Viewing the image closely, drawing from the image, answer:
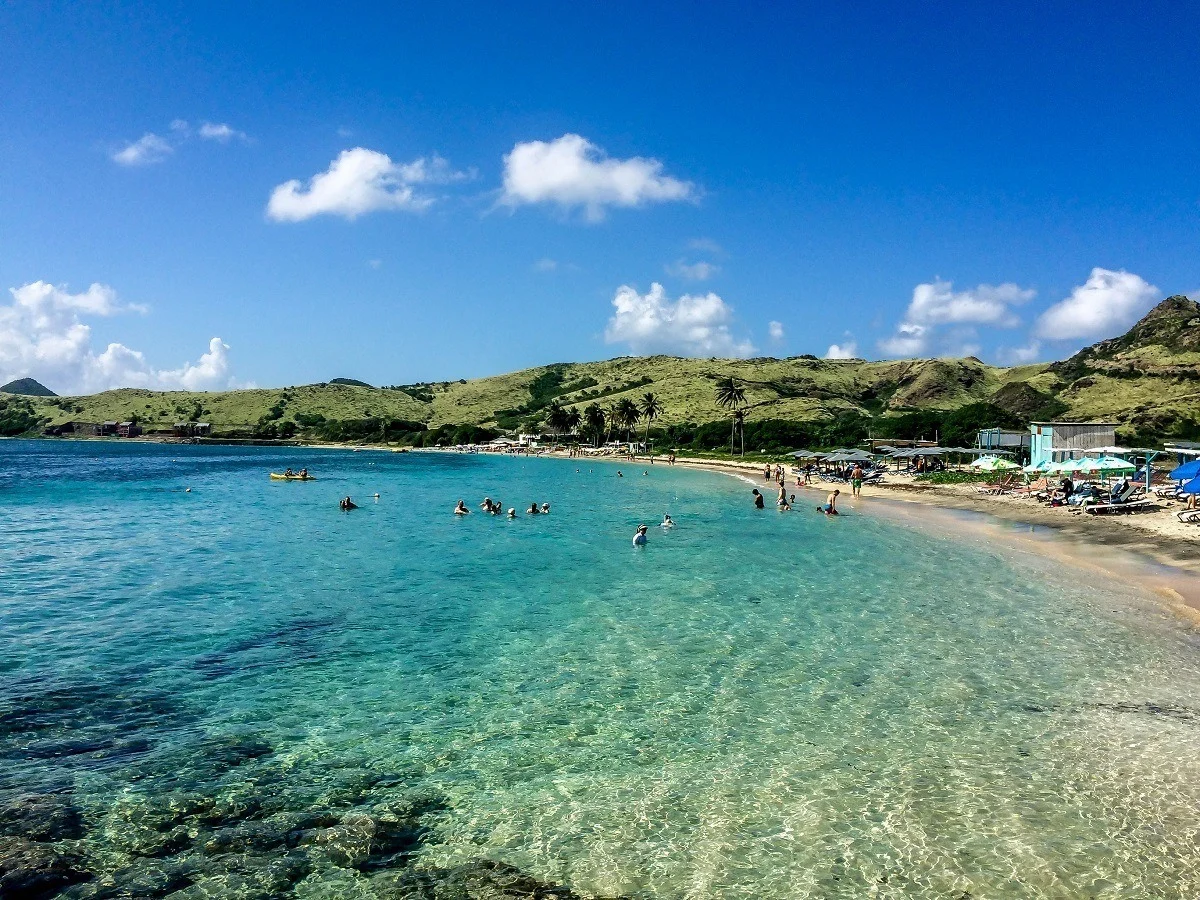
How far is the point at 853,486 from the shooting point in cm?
6122

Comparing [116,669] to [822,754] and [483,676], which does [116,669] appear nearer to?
[483,676]

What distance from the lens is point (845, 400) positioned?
512ft

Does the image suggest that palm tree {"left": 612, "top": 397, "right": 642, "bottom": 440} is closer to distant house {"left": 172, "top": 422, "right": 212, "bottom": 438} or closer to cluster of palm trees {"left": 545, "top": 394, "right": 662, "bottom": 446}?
cluster of palm trees {"left": 545, "top": 394, "right": 662, "bottom": 446}

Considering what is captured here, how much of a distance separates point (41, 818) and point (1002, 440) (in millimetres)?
84961

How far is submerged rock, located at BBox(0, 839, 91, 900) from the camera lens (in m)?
7.15

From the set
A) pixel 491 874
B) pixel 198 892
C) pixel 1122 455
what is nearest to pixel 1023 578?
pixel 491 874

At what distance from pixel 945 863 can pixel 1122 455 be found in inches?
2437

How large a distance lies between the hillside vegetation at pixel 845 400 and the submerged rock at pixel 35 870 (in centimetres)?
9473

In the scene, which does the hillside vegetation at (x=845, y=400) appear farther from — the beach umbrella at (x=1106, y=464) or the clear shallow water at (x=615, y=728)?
the clear shallow water at (x=615, y=728)

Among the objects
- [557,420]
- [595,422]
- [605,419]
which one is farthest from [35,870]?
[605,419]

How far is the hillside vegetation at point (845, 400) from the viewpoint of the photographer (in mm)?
98062

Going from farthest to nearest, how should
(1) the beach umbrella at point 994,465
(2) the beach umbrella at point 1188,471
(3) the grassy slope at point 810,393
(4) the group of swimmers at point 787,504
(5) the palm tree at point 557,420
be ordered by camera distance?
(5) the palm tree at point 557,420, (3) the grassy slope at point 810,393, (1) the beach umbrella at point 994,465, (4) the group of swimmers at point 787,504, (2) the beach umbrella at point 1188,471

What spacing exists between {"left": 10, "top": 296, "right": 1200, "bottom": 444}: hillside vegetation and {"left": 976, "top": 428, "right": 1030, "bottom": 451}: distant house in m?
12.4

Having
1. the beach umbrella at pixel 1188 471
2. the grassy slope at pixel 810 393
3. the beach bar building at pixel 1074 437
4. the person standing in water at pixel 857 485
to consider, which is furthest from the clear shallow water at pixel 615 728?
the grassy slope at pixel 810 393
